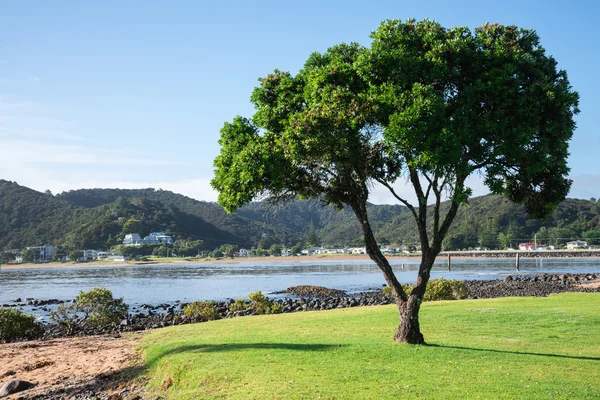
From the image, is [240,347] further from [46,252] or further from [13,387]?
[46,252]

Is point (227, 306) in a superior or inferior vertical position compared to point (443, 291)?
inferior

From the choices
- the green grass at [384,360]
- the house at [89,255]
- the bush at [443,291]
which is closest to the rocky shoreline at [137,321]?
the green grass at [384,360]

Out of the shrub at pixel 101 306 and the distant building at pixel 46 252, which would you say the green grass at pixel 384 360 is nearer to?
the shrub at pixel 101 306

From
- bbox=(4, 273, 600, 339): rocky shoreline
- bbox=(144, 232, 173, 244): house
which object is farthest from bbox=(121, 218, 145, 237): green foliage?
bbox=(4, 273, 600, 339): rocky shoreline

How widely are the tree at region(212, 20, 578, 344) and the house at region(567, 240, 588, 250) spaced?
159 meters

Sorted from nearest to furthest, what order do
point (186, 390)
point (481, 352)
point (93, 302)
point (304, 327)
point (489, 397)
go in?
point (489, 397) → point (186, 390) → point (481, 352) → point (304, 327) → point (93, 302)

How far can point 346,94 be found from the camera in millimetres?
12781

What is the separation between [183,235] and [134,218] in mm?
19899

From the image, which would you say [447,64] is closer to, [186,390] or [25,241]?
[186,390]

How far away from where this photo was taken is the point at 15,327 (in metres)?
24.2

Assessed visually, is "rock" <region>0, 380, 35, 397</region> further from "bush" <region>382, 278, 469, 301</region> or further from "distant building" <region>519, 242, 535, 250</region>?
"distant building" <region>519, 242, 535, 250</region>

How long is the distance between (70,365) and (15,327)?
10.3 metres

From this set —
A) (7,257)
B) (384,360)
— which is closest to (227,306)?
(384,360)

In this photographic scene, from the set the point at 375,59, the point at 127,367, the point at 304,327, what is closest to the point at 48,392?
the point at 127,367
